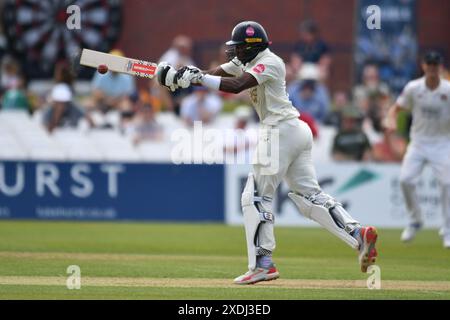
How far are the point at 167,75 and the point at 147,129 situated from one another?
8.60 m

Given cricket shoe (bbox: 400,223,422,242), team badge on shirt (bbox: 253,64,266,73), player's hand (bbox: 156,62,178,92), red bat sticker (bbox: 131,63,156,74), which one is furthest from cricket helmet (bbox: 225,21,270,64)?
cricket shoe (bbox: 400,223,422,242)

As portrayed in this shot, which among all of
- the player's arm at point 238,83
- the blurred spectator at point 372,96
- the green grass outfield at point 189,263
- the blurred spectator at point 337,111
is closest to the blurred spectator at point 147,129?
the green grass outfield at point 189,263

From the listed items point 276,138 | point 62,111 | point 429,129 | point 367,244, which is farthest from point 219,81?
point 62,111

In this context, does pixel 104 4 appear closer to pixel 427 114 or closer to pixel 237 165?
pixel 237 165

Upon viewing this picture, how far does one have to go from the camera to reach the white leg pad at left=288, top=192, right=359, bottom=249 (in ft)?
31.2

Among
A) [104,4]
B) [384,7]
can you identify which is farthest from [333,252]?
[104,4]

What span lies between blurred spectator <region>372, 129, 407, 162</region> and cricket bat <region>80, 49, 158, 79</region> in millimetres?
8819

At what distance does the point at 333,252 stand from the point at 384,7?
24.9 feet

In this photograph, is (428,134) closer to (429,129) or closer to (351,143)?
(429,129)

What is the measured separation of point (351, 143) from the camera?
57.8 feet

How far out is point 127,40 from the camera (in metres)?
25.2

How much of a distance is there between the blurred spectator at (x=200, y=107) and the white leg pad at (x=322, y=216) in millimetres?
8391

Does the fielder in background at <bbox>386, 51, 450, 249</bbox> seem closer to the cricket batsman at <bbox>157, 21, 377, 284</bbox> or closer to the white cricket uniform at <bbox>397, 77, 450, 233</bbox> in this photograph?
the white cricket uniform at <bbox>397, 77, 450, 233</bbox>

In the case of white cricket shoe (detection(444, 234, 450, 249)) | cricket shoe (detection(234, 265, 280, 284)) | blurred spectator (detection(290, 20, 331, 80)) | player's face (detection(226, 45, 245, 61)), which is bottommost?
white cricket shoe (detection(444, 234, 450, 249))
